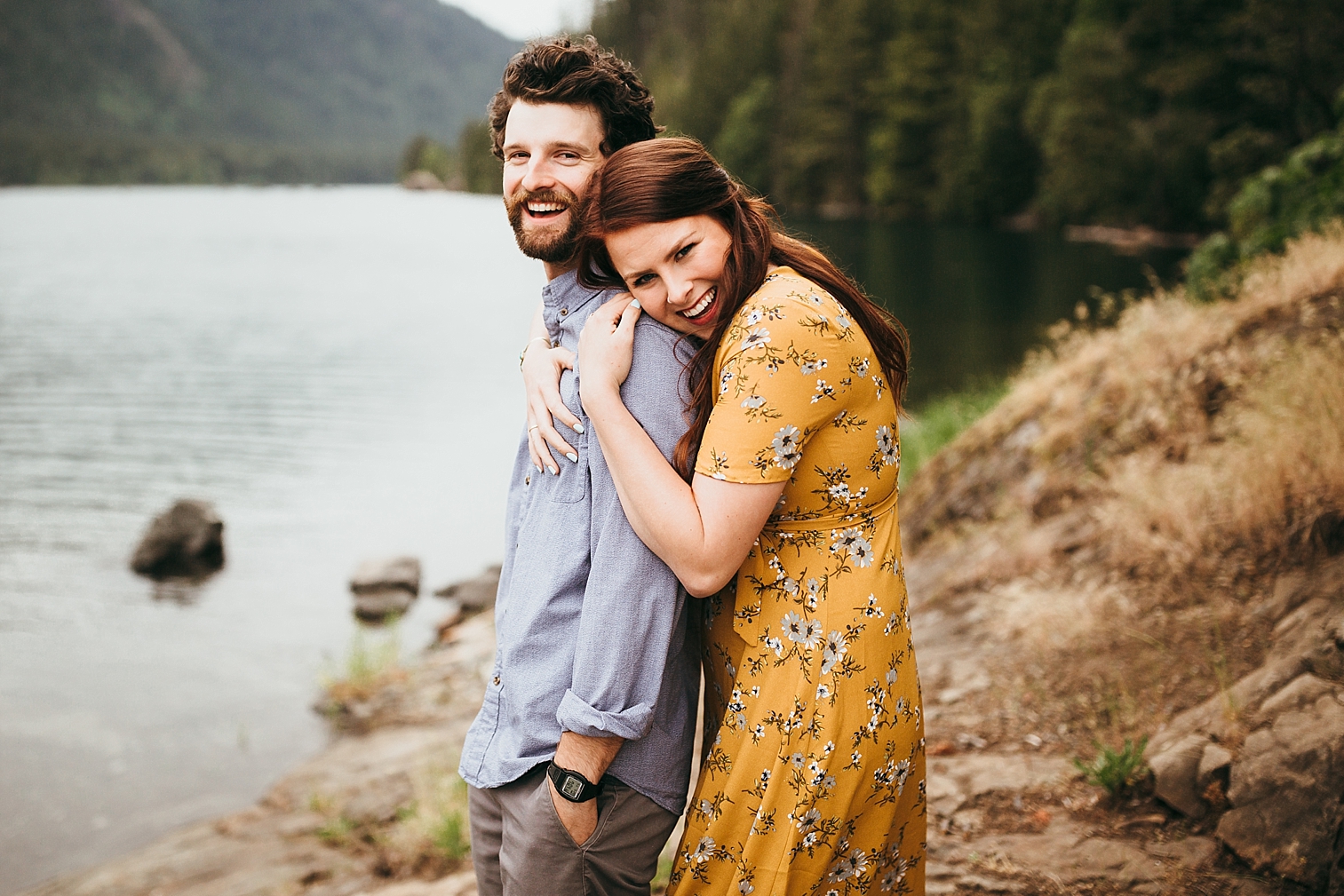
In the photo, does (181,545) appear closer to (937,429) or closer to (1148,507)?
(937,429)

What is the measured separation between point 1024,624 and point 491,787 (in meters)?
3.67

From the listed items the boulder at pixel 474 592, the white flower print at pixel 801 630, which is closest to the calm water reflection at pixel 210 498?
the boulder at pixel 474 592

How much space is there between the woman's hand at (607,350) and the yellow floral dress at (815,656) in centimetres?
19

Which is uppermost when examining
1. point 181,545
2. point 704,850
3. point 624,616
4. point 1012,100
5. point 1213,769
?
point 1012,100

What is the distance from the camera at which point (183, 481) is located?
49.1 ft

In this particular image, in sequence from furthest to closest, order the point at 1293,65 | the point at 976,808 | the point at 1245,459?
1. the point at 1293,65
2. the point at 1245,459
3. the point at 976,808

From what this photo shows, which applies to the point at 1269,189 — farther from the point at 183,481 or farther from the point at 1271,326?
the point at 183,481

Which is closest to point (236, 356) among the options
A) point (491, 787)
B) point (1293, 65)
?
point (491, 787)

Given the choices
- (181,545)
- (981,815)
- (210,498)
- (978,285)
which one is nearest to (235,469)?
(210,498)

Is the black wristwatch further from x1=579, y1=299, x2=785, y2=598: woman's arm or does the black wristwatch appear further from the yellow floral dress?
x1=579, y1=299, x2=785, y2=598: woman's arm

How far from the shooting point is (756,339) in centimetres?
180

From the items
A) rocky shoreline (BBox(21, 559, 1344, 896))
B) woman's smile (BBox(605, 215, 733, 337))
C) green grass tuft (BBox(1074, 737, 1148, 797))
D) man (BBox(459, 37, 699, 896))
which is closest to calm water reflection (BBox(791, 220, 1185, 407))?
rocky shoreline (BBox(21, 559, 1344, 896))

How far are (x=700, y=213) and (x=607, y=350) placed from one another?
33 cm

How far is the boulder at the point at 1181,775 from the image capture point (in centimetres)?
312
